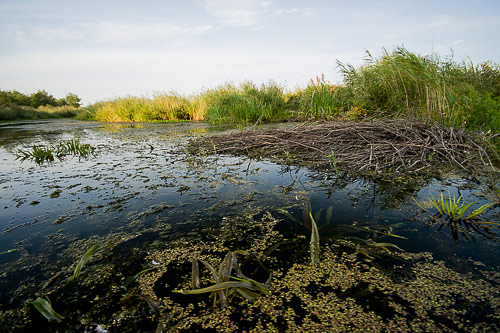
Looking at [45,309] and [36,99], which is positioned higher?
[36,99]

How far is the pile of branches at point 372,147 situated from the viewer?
118 inches

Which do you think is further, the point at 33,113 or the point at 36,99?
the point at 36,99

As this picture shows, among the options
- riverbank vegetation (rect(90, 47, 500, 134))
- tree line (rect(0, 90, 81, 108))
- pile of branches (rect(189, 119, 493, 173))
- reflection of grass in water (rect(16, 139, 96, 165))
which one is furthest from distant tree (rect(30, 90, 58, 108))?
pile of branches (rect(189, 119, 493, 173))

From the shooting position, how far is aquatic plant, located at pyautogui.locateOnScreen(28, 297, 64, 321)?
1038mm

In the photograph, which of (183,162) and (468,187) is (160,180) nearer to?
(183,162)

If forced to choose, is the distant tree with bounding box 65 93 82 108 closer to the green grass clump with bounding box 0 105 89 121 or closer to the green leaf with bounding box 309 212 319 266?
the green grass clump with bounding box 0 105 89 121

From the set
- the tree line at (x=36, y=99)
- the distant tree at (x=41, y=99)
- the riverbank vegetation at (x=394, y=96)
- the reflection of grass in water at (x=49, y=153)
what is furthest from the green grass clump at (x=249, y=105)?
the distant tree at (x=41, y=99)

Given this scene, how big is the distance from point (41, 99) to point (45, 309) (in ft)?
165

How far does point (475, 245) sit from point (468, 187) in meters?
1.20

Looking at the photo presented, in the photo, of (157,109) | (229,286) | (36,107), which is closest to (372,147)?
(229,286)

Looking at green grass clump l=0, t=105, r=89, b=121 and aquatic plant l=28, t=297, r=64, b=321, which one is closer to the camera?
aquatic plant l=28, t=297, r=64, b=321

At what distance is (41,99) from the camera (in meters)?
38.5

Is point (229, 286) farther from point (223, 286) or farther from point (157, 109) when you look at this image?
point (157, 109)

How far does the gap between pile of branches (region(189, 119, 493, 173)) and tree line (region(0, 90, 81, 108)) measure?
3655 centimetres
